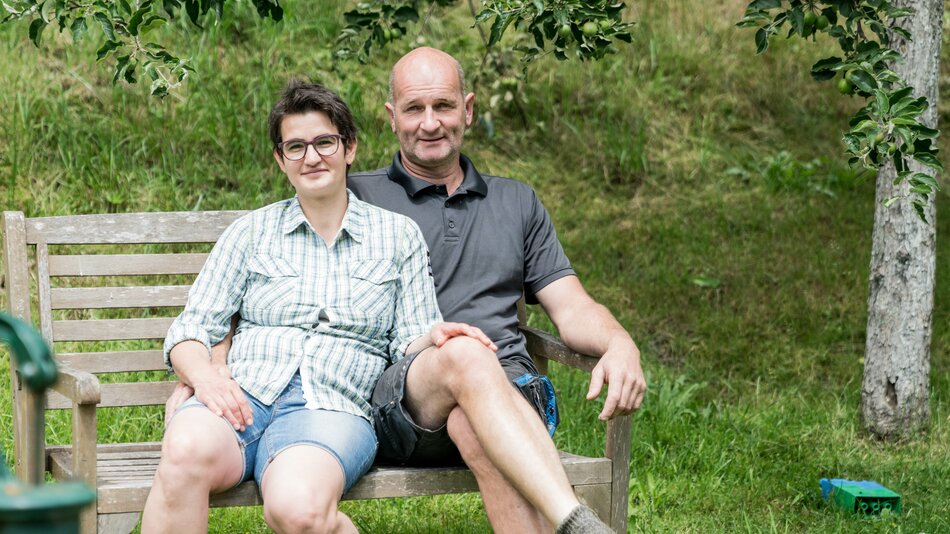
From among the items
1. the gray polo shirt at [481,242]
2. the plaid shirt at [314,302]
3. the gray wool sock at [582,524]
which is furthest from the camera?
the gray polo shirt at [481,242]

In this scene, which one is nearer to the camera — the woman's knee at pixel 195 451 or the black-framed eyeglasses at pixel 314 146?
the woman's knee at pixel 195 451

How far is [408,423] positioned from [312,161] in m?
0.77

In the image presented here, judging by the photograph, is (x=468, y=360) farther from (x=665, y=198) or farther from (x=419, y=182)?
(x=665, y=198)

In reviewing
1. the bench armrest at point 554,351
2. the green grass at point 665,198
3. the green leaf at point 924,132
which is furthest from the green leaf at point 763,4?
the green grass at point 665,198

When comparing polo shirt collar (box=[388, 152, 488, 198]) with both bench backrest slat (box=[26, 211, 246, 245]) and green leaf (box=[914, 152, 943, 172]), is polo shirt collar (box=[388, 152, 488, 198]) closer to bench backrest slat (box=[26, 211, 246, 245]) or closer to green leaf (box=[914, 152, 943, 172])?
bench backrest slat (box=[26, 211, 246, 245])

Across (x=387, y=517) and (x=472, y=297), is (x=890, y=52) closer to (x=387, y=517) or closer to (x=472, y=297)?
(x=472, y=297)

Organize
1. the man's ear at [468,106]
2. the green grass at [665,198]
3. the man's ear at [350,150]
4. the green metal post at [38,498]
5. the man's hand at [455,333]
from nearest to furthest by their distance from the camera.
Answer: the green metal post at [38,498], the man's hand at [455,333], the man's ear at [350,150], the man's ear at [468,106], the green grass at [665,198]

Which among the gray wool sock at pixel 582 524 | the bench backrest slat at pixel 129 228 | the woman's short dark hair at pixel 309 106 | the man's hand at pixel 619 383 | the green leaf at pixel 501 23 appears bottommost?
the gray wool sock at pixel 582 524

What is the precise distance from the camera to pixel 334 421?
284 cm

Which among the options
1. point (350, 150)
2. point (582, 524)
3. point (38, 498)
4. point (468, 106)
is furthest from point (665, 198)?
point (38, 498)

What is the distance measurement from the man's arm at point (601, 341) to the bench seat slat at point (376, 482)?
0.16m

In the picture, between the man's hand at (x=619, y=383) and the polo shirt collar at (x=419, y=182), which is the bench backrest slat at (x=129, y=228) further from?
the man's hand at (x=619, y=383)

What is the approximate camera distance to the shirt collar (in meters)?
3.13

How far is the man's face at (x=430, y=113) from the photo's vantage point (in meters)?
3.51
